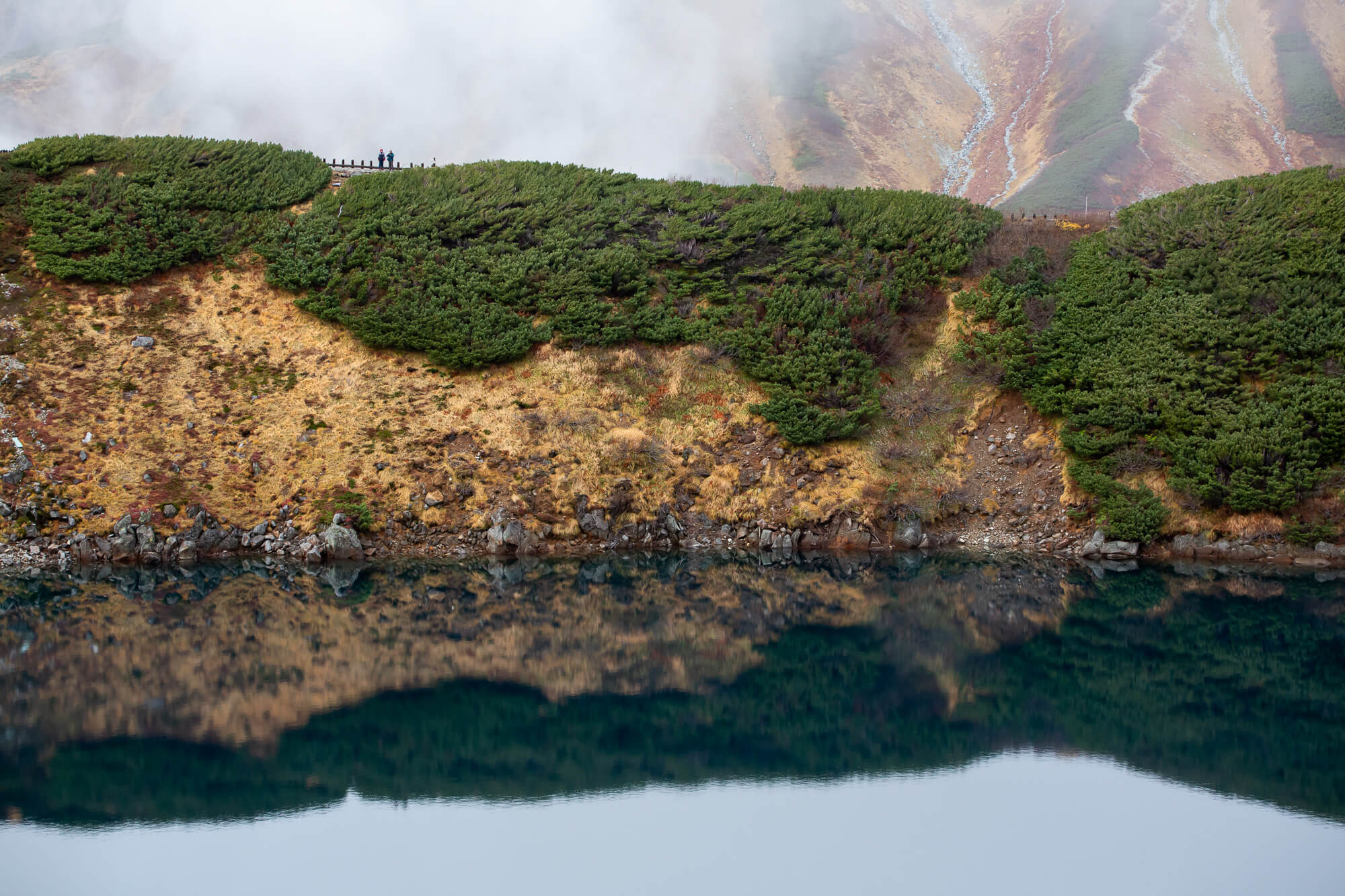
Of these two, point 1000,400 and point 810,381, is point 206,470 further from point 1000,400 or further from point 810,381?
point 1000,400

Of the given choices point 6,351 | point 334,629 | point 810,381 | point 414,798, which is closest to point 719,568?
point 810,381

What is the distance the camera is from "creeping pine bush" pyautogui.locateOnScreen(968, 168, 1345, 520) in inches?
1030

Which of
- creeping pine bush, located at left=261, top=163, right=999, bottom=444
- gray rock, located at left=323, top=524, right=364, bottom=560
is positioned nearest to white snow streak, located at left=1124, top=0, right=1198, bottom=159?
creeping pine bush, located at left=261, top=163, right=999, bottom=444

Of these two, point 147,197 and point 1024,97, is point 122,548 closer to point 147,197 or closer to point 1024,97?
point 147,197

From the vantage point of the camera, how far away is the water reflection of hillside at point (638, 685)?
12195 mm

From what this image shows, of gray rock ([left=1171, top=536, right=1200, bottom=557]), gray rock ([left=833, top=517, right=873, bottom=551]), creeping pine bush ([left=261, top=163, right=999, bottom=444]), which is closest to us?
gray rock ([left=1171, top=536, right=1200, bottom=557])

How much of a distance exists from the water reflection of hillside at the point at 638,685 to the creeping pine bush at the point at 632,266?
9.70 meters

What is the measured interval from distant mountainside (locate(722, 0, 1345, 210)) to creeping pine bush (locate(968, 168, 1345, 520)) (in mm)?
19912

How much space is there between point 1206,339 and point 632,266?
1898 centimetres

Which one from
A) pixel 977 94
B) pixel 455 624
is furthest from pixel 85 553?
pixel 977 94

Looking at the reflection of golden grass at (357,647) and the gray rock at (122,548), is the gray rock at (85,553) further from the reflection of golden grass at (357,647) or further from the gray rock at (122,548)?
the reflection of golden grass at (357,647)

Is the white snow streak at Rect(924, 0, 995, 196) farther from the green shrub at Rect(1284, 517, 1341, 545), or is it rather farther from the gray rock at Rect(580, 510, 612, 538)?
the gray rock at Rect(580, 510, 612, 538)

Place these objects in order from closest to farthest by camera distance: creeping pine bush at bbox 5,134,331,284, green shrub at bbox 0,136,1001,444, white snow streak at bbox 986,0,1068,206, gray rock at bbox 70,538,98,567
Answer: gray rock at bbox 70,538,98,567, creeping pine bush at bbox 5,134,331,284, green shrub at bbox 0,136,1001,444, white snow streak at bbox 986,0,1068,206

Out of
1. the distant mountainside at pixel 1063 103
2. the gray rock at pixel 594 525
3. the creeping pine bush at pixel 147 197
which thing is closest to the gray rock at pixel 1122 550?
the gray rock at pixel 594 525
